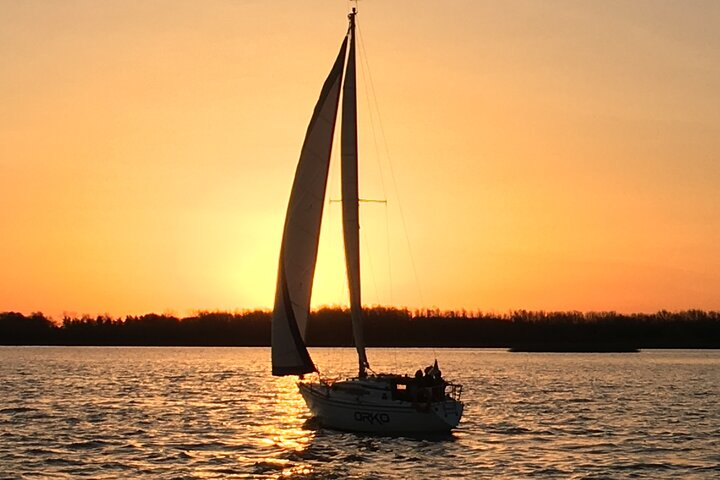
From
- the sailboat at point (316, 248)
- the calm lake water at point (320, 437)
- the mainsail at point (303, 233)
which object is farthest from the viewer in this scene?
the mainsail at point (303, 233)

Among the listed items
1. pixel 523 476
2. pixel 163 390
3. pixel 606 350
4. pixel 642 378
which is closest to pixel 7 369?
pixel 163 390

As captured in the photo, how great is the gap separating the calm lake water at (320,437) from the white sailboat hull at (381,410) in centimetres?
71

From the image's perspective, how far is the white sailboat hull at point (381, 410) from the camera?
41.9 metres

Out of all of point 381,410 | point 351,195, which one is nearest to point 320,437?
point 381,410

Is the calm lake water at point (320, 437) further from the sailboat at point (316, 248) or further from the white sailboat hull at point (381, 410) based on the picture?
the sailboat at point (316, 248)

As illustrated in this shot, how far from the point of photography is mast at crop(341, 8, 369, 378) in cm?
4444

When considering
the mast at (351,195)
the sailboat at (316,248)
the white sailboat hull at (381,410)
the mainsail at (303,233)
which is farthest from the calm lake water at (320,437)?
the mast at (351,195)

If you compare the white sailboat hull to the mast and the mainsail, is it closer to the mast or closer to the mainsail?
the mast

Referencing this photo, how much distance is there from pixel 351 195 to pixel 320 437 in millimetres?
10689

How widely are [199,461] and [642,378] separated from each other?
6912cm

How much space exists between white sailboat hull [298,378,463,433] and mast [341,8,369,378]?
1.40 m

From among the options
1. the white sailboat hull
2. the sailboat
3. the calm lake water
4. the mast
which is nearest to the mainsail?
the sailboat

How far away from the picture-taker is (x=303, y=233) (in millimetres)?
45312

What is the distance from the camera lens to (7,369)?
10688cm
